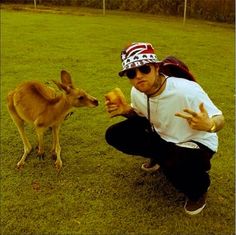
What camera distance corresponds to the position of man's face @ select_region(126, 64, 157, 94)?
2616 mm

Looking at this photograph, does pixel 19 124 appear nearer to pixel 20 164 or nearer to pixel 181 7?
pixel 20 164

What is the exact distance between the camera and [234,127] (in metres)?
4.41

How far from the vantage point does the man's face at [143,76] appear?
2.62 m

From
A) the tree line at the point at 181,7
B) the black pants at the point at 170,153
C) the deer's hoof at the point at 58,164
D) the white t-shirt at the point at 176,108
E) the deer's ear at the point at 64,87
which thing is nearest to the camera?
the white t-shirt at the point at 176,108

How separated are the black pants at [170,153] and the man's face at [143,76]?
45 centimetres

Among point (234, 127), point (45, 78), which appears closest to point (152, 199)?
point (234, 127)

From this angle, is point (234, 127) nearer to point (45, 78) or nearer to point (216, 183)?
point (216, 183)

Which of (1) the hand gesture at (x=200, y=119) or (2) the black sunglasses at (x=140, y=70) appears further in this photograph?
(2) the black sunglasses at (x=140, y=70)

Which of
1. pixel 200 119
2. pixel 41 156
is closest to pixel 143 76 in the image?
pixel 200 119

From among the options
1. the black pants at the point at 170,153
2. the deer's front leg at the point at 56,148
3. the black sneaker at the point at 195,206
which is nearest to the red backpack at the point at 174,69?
the black pants at the point at 170,153

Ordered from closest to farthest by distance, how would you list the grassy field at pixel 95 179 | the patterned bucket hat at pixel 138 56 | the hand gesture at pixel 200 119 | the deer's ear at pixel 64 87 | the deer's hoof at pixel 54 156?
the hand gesture at pixel 200 119, the patterned bucket hat at pixel 138 56, the grassy field at pixel 95 179, the deer's ear at pixel 64 87, the deer's hoof at pixel 54 156

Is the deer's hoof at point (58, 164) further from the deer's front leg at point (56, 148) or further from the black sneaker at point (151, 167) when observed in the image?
the black sneaker at point (151, 167)

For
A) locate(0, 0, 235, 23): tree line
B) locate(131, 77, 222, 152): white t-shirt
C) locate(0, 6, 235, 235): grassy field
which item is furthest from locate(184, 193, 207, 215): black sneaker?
locate(0, 0, 235, 23): tree line

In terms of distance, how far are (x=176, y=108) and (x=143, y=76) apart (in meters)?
0.30
